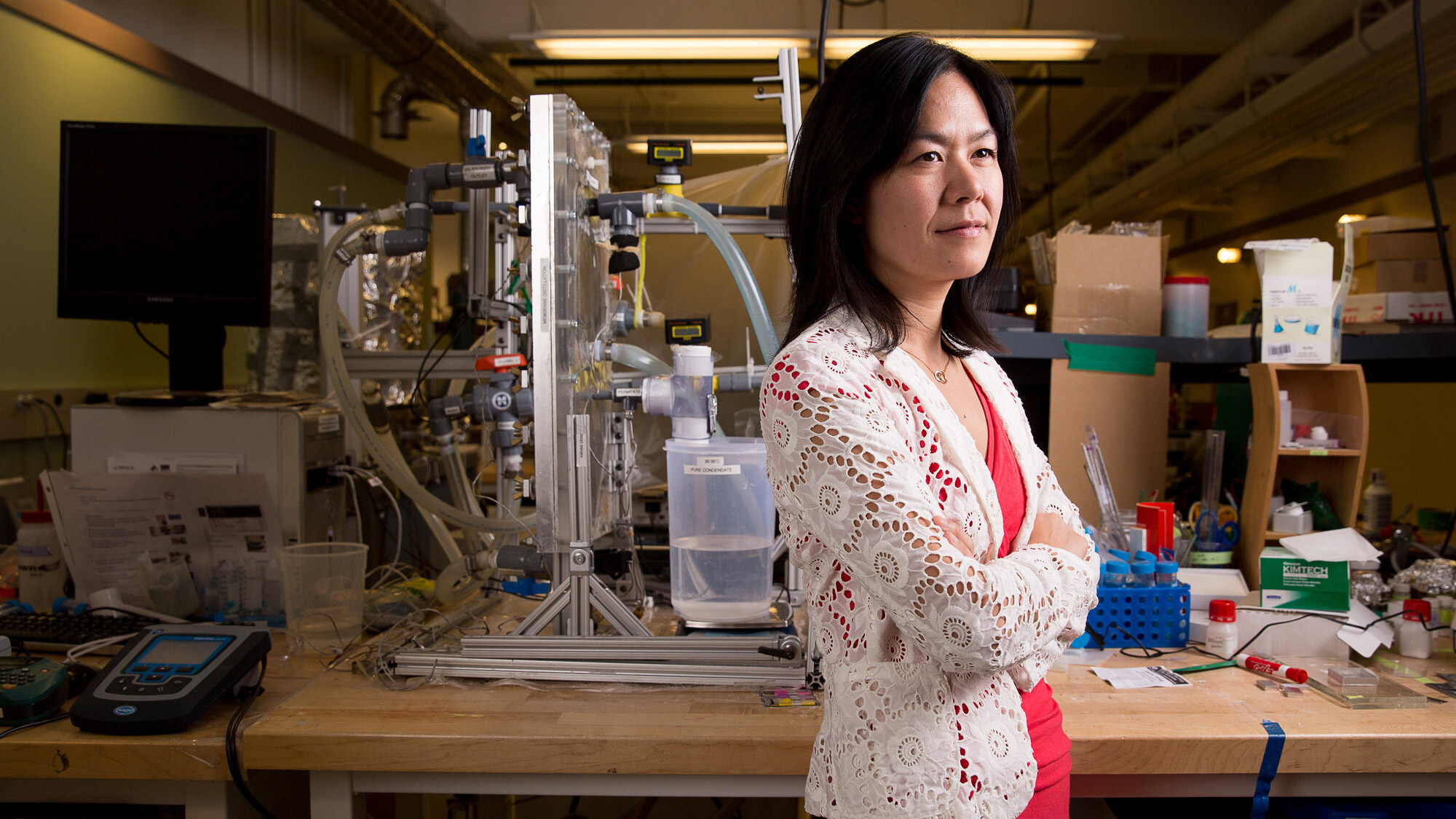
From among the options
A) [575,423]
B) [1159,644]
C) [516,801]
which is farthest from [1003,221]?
[516,801]

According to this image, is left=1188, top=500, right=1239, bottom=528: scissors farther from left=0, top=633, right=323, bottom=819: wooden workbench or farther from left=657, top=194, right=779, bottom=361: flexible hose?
left=0, top=633, right=323, bottom=819: wooden workbench

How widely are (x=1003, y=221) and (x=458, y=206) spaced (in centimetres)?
126

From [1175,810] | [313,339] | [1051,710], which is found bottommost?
[1175,810]

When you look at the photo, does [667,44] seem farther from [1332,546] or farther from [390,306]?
[1332,546]

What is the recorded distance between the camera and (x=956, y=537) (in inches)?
31.1

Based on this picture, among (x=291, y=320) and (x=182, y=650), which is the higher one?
(x=291, y=320)

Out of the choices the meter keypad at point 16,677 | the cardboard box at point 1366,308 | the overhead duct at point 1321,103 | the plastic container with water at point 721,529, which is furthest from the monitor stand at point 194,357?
the overhead duct at point 1321,103

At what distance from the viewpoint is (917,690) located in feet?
2.57

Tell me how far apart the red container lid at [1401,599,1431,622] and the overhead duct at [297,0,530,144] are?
11.9 ft

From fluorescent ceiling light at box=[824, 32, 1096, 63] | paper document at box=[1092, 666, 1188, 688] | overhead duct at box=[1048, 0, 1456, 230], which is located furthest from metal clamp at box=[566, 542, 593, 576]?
overhead duct at box=[1048, 0, 1456, 230]

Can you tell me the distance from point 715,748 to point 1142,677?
2.34 ft

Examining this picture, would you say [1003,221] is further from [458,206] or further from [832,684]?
[458,206]

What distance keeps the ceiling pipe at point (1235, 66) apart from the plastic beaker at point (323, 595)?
2098mm

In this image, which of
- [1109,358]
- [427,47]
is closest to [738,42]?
[427,47]
